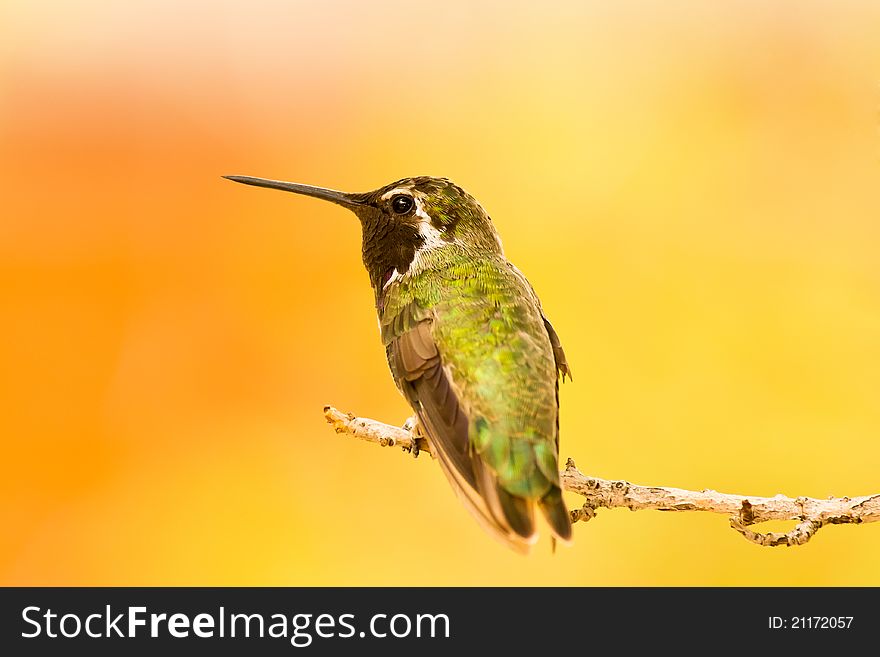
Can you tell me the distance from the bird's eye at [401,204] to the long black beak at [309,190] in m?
0.11

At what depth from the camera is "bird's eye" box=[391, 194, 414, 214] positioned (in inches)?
102

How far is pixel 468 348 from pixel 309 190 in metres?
0.70

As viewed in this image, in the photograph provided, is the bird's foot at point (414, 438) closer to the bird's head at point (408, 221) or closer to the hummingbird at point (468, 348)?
the hummingbird at point (468, 348)

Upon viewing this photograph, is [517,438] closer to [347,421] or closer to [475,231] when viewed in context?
[347,421]

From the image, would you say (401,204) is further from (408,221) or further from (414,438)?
(414,438)

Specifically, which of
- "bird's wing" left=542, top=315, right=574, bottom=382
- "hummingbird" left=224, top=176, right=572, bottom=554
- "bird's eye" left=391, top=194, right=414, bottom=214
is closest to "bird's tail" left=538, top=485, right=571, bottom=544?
"hummingbird" left=224, top=176, right=572, bottom=554

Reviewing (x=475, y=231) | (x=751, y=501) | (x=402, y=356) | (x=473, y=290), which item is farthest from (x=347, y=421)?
(x=751, y=501)

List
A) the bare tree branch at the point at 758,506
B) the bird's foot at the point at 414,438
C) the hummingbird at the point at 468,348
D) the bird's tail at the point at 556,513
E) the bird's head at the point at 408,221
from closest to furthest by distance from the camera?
1. the bird's tail at the point at 556,513
2. the hummingbird at the point at 468,348
3. the bare tree branch at the point at 758,506
4. the bird's foot at the point at 414,438
5. the bird's head at the point at 408,221

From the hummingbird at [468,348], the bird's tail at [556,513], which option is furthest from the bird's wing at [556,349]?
the bird's tail at [556,513]

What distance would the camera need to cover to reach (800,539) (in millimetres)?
2172

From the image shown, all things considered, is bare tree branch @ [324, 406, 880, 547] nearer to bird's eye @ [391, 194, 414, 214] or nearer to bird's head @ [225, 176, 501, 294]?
bird's head @ [225, 176, 501, 294]

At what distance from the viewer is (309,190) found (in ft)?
8.49

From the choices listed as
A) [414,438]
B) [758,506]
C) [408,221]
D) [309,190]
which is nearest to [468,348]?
[414,438]

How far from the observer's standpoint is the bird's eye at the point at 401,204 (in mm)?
2578
